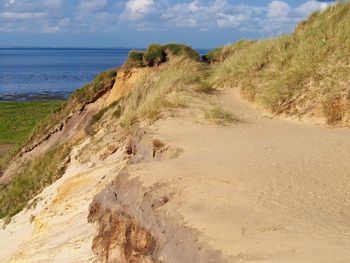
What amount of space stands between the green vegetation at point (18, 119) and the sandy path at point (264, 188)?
2122 centimetres

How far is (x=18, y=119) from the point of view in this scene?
140 feet

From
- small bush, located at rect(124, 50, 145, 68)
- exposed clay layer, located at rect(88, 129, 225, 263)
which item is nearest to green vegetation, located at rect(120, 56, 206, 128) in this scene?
small bush, located at rect(124, 50, 145, 68)

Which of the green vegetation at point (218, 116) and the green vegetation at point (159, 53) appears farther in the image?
the green vegetation at point (159, 53)

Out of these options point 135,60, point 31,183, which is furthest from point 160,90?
point 135,60

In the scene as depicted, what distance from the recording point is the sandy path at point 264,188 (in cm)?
486

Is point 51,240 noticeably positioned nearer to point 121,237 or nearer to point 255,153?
point 121,237

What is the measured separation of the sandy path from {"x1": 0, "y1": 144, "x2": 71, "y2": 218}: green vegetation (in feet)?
18.6

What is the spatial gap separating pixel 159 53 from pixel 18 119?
83.5 ft

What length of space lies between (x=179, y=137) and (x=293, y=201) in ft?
11.3

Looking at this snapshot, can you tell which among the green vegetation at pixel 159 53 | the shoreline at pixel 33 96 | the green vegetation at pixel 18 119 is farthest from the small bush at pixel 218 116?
the shoreline at pixel 33 96

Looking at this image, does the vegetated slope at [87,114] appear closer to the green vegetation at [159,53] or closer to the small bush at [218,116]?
the green vegetation at [159,53]

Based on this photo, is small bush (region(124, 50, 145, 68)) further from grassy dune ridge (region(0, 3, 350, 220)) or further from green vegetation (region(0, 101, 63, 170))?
green vegetation (region(0, 101, 63, 170))

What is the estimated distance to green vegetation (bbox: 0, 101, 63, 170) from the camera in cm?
3322

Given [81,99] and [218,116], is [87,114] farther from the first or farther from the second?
[218,116]
